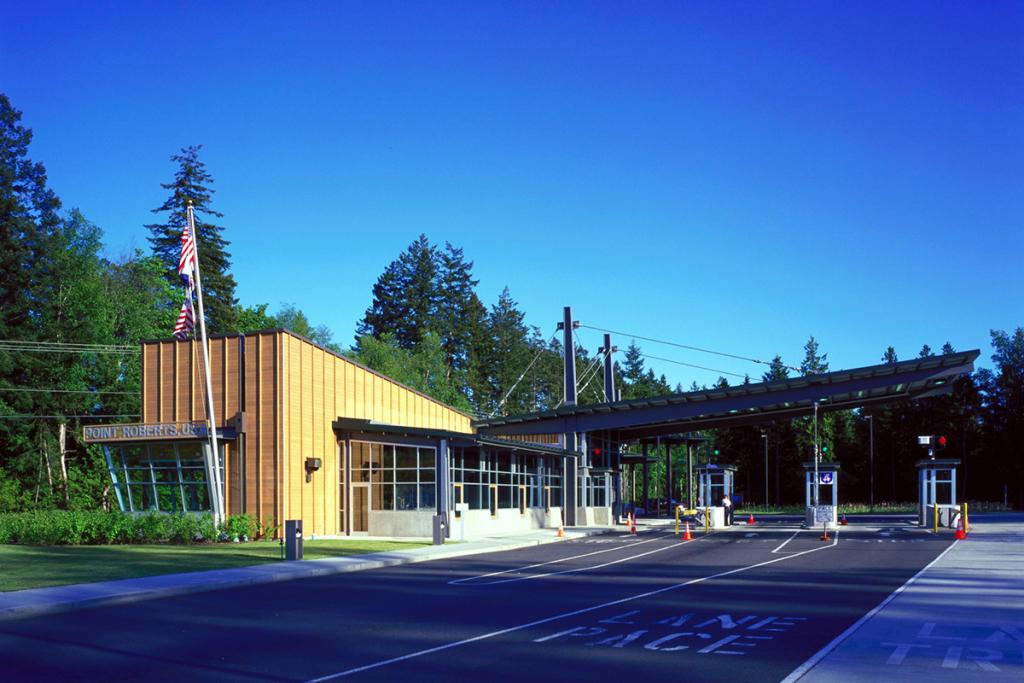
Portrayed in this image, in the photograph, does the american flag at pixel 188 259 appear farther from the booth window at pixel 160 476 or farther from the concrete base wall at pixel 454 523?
the concrete base wall at pixel 454 523

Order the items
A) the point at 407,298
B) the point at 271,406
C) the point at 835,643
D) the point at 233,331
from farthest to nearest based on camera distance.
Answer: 1. the point at 407,298
2. the point at 233,331
3. the point at 271,406
4. the point at 835,643

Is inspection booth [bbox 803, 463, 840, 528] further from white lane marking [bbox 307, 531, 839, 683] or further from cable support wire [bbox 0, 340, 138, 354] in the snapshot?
cable support wire [bbox 0, 340, 138, 354]

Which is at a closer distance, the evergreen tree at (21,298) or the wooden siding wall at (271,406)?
the wooden siding wall at (271,406)

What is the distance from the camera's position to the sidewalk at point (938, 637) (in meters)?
10.4

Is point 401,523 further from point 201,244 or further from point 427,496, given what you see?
point 201,244

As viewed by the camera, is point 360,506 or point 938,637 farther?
point 360,506

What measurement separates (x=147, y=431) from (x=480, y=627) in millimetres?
27180

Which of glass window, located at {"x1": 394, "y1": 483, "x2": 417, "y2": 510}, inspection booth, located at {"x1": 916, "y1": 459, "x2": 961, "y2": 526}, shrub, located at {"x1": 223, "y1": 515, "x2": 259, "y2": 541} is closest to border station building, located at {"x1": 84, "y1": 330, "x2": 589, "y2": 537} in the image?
glass window, located at {"x1": 394, "y1": 483, "x2": 417, "y2": 510}

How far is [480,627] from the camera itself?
14.3 m

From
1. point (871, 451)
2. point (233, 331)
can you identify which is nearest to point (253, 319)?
point (233, 331)

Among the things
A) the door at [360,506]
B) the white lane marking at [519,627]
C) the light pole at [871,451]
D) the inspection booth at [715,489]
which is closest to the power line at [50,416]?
the door at [360,506]

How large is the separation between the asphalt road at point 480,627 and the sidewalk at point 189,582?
53 cm

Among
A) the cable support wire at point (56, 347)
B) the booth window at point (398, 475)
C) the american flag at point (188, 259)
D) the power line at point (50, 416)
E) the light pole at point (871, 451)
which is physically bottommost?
the light pole at point (871, 451)

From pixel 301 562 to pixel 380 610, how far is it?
33.2 feet
